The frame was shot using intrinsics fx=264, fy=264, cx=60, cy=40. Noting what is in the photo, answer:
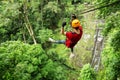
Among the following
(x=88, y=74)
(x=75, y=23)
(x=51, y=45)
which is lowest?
(x=88, y=74)

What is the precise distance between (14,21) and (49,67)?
10803 mm

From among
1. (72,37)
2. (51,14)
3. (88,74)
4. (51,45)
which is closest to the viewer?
(72,37)

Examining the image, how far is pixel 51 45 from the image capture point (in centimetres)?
2883

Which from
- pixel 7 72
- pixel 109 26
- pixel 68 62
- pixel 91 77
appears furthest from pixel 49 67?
pixel 68 62

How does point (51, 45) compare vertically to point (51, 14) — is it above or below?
below

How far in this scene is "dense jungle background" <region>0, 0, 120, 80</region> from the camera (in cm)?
1798

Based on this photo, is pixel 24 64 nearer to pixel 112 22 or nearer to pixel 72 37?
pixel 112 22

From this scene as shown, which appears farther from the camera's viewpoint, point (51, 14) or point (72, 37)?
point (51, 14)

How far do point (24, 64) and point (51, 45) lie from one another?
12.5 m

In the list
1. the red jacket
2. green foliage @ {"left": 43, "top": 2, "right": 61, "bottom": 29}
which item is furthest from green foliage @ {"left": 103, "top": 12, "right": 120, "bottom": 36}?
green foliage @ {"left": 43, "top": 2, "right": 61, "bottom": 29}

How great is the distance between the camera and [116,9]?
497 inches

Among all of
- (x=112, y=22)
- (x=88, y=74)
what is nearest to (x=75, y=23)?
(x=112, y=22)

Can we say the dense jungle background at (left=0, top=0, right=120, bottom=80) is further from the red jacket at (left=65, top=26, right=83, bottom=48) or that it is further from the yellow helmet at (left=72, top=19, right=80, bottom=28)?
the yellow helmet at (left=72, top=19, right=80, bottom=28)

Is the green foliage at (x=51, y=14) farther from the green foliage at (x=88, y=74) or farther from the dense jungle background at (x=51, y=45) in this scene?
the green foliage at (x=88, y=74)
